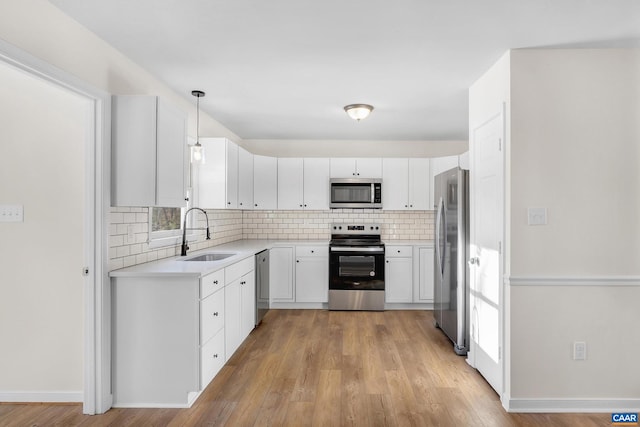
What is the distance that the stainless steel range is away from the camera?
4.93 m

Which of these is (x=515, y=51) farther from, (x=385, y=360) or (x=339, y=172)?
(x=339, y=172)

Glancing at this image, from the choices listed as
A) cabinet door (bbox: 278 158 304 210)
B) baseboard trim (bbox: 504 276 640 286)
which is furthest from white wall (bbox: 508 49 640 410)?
cabinet door (bbox: 278 158 304 210)

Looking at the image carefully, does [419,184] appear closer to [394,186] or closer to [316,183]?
[394,186]

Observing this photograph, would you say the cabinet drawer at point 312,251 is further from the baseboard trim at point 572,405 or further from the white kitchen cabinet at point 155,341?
the baseboard trim at point 572,405

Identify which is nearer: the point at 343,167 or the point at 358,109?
the point at 358,109

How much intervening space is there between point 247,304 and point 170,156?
172 cm

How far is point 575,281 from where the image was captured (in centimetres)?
248

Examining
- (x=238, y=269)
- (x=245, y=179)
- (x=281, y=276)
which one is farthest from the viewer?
(x=281, y=276)

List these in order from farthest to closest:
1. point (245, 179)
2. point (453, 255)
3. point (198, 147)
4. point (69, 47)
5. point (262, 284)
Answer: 1. point (245, 179)
2. point (262, 284)
3. point (453, 255)
4. point (198, 147)
5. point (69, 47)

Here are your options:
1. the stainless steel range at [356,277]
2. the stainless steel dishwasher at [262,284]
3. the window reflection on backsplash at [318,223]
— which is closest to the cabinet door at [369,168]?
the window reflection on backsplash at [318,223]

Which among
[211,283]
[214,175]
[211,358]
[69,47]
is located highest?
[69,47]

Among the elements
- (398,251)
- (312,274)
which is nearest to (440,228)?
(398,251)

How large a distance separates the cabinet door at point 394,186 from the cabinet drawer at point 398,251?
584 millimetres

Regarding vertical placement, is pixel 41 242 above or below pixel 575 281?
above
